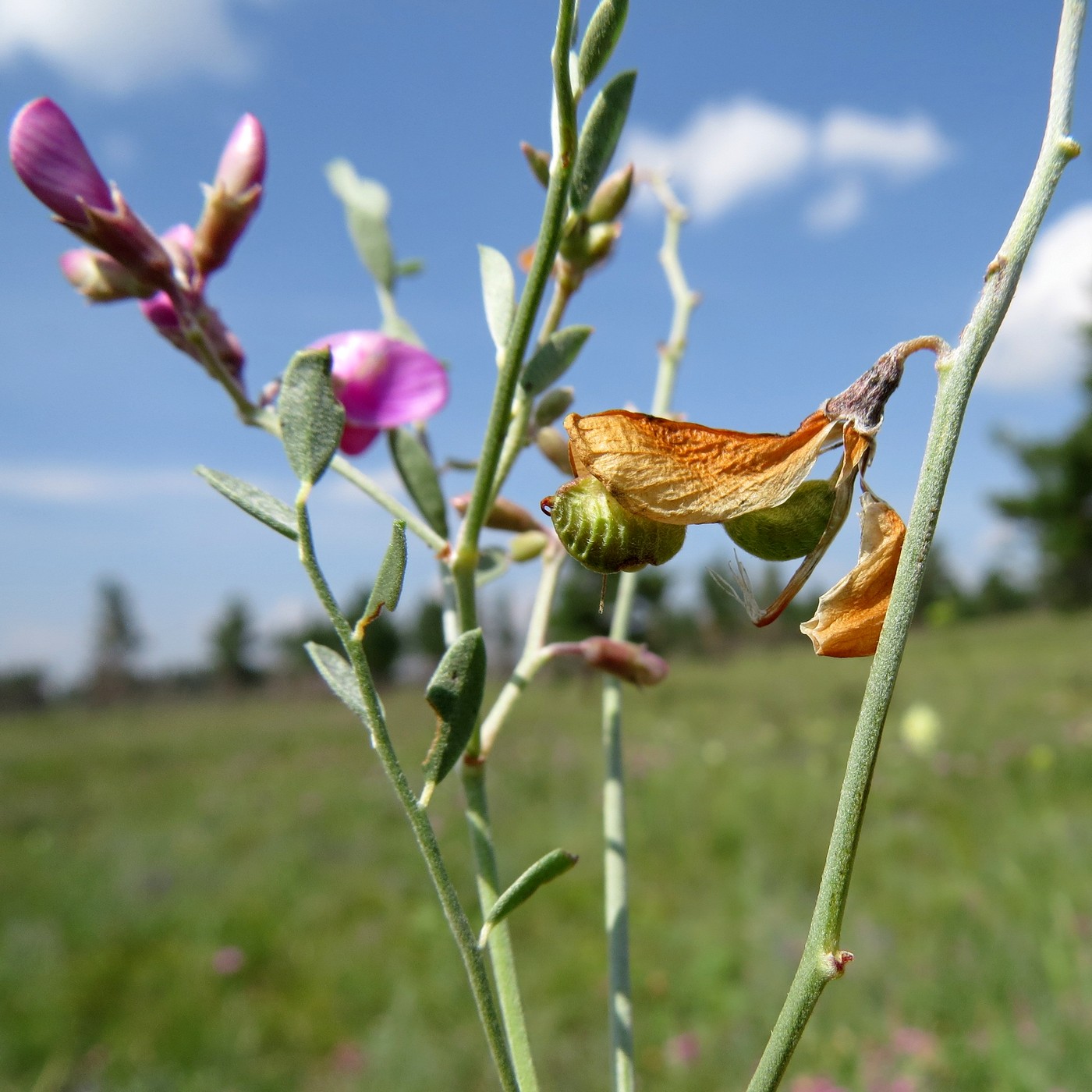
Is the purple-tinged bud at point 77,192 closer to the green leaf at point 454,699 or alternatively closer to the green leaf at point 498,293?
the green leaf at point 498,293

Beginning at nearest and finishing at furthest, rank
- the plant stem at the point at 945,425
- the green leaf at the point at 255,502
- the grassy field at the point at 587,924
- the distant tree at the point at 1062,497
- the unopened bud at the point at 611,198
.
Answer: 1. the plant stem at the point at 945,425
2. the green leaf at the point at 255,502
3. the unopened bud at the point at 611,198
4. the grassy field at the point at 587,924
5. the distant tree at the point at 1062,497

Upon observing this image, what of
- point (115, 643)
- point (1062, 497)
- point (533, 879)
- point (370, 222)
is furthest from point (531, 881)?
point (115, 643)

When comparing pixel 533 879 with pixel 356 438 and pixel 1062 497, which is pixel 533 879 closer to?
pixel 356 438

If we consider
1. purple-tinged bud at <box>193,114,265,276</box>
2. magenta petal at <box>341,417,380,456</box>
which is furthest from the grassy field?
purple-tinged bud at <box>193,114,265,276</box>

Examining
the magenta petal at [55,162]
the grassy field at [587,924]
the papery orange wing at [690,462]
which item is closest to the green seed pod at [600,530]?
the papery orange wing at [690,462]

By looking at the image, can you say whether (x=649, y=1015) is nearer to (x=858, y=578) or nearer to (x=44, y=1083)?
(x=44, y=1083)

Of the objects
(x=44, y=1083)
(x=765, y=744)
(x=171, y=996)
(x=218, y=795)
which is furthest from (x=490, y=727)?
(x=218, y=795)
